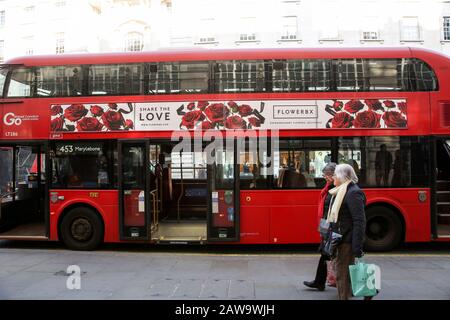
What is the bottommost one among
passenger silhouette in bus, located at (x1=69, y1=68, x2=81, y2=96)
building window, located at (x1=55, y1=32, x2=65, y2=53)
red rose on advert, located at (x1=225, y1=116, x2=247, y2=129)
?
red rose on advert, located at (x1=225, y1=116, x2=247, y2=129)

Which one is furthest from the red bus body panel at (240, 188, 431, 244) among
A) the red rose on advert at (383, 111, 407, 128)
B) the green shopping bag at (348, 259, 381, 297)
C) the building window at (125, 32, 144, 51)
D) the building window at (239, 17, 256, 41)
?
the building window at (125, 32, 144, 51)

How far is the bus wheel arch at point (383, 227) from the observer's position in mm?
8156

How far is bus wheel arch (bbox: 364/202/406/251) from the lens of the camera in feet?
26.8

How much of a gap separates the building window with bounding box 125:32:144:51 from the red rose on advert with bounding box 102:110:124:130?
1070 inches

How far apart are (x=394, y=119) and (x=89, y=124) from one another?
610cm

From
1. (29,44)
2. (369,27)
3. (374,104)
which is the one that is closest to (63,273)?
(374,104)

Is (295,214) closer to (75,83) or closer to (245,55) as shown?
(245,55)

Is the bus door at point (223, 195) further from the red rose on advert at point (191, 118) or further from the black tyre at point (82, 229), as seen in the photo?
the black tyre at point (82, 229)

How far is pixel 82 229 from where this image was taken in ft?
28.4

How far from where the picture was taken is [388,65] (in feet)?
26.9

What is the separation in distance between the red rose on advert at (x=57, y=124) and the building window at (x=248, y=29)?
82.2 ft

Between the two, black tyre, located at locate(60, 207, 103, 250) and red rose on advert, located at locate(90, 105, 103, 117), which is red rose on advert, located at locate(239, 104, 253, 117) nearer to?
red rose on advert, located at locate(90, 105, 103, 117)
